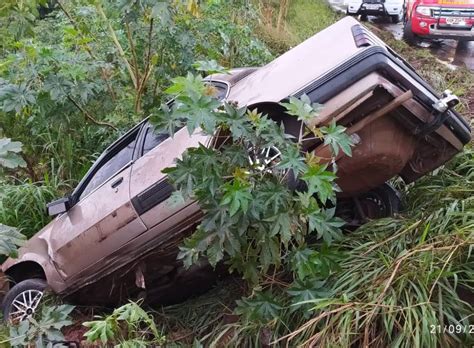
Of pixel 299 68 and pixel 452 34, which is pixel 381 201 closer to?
pixel 299 68

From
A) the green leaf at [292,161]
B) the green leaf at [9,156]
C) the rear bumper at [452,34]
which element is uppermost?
the green leaf at [9,156]

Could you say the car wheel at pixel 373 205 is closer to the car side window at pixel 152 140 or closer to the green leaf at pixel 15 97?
the car side window at pixel 152 140

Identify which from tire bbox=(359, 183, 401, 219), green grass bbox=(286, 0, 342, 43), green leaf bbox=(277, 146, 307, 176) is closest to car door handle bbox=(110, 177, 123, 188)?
green leaf bbox=(277, 146, 307, 176)

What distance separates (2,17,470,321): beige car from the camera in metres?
3.45

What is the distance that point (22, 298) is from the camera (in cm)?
436

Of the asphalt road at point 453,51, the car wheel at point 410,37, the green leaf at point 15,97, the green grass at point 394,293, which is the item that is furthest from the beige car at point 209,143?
the car wheel at point 410,37

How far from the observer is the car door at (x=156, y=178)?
3646 mm

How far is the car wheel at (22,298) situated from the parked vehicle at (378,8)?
14.3 metres

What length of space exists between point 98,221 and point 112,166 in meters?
0.58

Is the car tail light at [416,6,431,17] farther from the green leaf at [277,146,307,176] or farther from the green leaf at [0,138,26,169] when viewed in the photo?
the green leaf at [0,138,26,169]

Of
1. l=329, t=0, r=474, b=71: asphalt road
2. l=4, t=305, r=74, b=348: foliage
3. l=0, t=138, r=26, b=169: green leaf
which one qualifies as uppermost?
l=0, t=138, r=26, b=169: green leaf

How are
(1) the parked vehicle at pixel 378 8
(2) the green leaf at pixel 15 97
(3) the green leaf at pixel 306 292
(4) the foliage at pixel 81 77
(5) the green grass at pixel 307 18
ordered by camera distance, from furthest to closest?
(1) the parked vehicle at pixel 378 8, (5) the green grass at pixel 307 18, (4) the foliage at pixel 81 77, (2) the green leaf at pixel 15 97, (3) the green leaf at pixel 306 292

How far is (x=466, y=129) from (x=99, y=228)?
2.66m

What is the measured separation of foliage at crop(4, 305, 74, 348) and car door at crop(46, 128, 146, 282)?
1.84 feet
